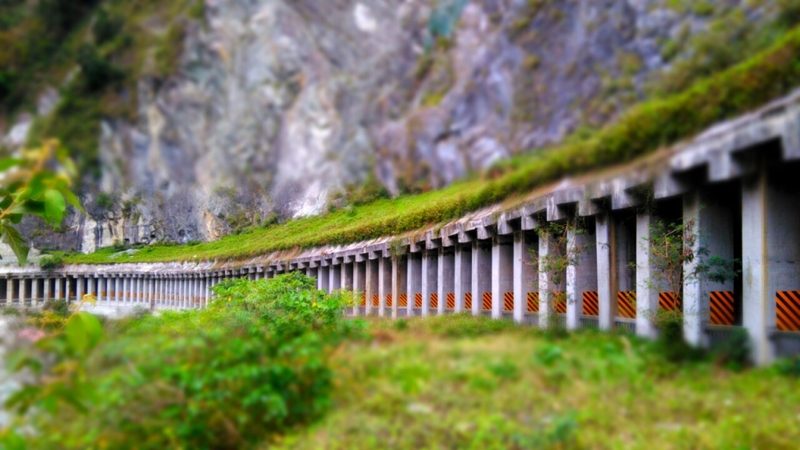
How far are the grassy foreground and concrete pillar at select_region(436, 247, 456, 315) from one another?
1629 centimetres

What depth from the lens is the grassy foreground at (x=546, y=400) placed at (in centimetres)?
580

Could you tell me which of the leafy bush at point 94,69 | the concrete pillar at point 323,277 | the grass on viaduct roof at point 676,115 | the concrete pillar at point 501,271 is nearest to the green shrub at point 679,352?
the grass on viaduct roof at point 676,115

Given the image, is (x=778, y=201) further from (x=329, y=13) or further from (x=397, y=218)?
(x=329, y=13)

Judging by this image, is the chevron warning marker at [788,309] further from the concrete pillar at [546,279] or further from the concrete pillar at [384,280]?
the concrete pillar at [384,280]

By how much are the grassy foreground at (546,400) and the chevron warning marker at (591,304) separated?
379 inches

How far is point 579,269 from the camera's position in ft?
50.8

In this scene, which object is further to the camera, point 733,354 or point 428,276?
point 428,276

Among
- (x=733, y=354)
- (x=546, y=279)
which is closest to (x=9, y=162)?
(x=733, y=354)

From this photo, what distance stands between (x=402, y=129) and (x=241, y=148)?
381cm

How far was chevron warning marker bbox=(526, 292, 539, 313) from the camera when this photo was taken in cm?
1809

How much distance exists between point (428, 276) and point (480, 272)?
4.24 meters

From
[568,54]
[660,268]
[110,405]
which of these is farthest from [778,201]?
[110,405]

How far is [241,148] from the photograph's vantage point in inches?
586

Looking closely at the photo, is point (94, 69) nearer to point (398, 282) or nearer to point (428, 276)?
point (428, 276)
